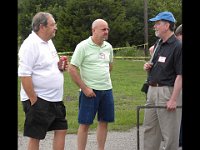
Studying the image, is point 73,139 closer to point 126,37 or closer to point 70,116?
point 70,116

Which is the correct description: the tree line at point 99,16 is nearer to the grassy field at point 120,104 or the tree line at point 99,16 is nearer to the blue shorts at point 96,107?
the grassy field at point 120,104

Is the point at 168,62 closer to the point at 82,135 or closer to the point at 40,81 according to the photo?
the point at 40,81

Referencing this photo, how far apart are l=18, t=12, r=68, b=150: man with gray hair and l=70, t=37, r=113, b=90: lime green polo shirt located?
1.89ft

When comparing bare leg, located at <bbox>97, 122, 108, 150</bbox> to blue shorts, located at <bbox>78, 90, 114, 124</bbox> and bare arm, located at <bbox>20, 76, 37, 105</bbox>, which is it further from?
bare arm, located at <bbox>20, 76, 37, 105</bbox>

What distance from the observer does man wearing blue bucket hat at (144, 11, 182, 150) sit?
4.00 m

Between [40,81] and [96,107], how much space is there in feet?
3.37

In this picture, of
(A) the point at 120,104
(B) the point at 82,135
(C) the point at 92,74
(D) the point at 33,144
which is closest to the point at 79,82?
(C) the point at 92,74

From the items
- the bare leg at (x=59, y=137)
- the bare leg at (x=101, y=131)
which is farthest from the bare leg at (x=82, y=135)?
the bare leg at (x=59, y=137)

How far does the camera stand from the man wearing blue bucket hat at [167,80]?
400 cm

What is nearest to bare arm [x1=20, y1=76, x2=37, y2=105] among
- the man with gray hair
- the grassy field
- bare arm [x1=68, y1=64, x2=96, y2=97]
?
the man with gray hair

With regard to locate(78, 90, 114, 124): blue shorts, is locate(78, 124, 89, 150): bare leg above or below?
below

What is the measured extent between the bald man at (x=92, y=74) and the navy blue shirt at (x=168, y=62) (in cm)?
80
